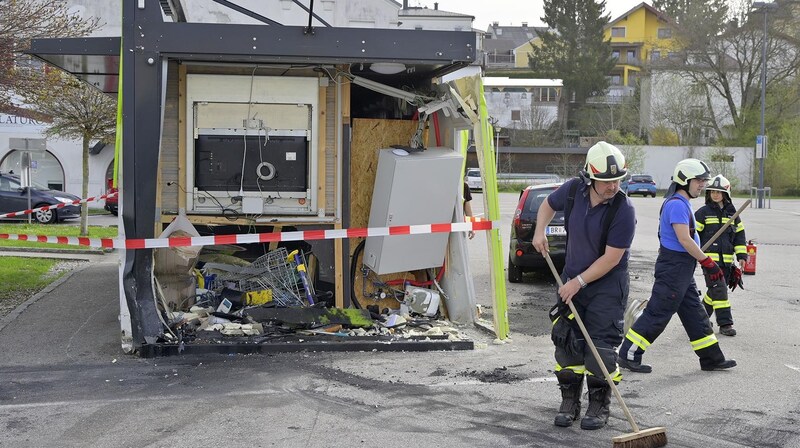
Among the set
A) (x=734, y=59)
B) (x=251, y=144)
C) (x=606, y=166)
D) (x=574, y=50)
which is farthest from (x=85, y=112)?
(x=574, y=50)

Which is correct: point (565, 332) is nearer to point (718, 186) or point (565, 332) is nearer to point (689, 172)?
point (689, 172)

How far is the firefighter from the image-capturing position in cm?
968

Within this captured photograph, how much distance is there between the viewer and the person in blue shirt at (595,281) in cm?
616

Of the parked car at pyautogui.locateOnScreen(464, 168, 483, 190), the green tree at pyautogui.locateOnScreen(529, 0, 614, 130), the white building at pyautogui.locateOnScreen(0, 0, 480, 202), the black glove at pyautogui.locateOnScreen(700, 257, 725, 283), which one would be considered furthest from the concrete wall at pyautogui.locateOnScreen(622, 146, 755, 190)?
the black glove at pyautogui.locateOnScreen(700, 257, 725, 283)

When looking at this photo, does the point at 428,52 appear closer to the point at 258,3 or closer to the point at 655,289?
the point at 655,289

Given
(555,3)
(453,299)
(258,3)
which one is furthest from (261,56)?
(555,3)

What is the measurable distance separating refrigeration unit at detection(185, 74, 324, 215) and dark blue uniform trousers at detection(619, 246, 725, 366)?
11.9ft

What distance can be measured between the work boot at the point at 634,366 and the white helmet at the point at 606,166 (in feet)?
7.54

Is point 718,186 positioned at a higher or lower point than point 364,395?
higher

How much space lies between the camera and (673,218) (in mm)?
7988

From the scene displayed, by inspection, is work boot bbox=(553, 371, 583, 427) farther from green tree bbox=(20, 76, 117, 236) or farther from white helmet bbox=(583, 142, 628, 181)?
green tree bbox=(20, 76, 117, 236)

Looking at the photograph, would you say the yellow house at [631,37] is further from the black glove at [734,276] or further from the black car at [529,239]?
the black glove at [734,276]

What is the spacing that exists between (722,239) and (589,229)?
406 cm

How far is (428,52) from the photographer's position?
862cm
